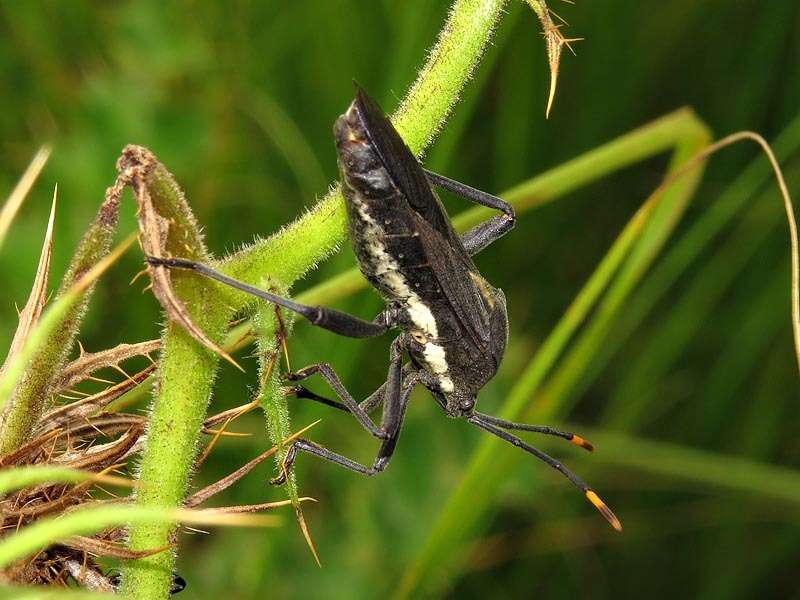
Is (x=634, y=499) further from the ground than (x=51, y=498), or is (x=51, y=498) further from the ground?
(x=51, y=498)

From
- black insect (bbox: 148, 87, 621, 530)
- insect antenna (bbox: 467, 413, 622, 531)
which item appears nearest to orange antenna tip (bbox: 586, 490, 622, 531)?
black insect (bbox: 148, 87, 621, 530)

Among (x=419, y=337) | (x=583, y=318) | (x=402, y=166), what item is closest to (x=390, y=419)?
(x=419, y=337)

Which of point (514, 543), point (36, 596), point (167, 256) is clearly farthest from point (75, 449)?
point (514, 543)

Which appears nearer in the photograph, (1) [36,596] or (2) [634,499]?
(1) [36,596]

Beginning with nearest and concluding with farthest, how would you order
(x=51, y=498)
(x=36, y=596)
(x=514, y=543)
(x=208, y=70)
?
(x=36, y=596)
(x=51, y=498)
(x=208, y=70)
(x=514, y=543)

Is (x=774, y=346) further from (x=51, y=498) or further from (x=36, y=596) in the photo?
(x=36, y=596)

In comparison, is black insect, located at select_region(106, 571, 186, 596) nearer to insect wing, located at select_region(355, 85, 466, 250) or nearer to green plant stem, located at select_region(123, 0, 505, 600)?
green plant stem, located at select_region(123, 0, 505, 600)
